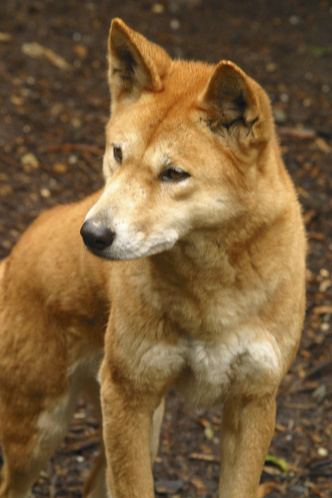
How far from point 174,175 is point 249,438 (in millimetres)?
1422

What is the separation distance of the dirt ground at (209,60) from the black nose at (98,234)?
277 cm

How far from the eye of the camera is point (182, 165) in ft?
11.2

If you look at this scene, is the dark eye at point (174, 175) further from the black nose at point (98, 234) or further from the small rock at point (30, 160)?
the small rock at point (30, 160)

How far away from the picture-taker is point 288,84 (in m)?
8.78

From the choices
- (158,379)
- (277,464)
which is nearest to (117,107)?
(158,379)

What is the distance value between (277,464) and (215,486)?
47 centimetres

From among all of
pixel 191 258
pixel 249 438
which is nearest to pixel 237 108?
pixel 191 258

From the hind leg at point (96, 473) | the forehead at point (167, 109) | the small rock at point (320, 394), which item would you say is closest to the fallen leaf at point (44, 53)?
the small rock at point (320, 394)

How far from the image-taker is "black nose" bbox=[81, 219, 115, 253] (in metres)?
3.24

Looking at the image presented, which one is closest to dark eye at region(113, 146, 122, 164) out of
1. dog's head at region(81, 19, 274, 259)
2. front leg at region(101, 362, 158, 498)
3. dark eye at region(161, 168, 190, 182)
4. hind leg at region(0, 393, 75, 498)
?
dog's head at region(81, 19, 274, 259)

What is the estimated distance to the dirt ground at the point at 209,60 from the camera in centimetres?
564

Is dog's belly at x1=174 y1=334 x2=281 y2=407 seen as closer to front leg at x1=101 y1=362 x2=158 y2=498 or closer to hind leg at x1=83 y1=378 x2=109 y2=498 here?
front leg at x1=101 y1=362 x2=158 y2=498

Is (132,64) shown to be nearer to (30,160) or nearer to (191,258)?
(191,258)

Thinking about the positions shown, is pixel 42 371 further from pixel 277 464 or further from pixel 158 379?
pixel 277 464
